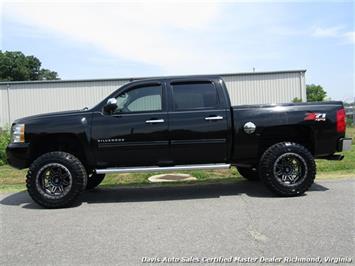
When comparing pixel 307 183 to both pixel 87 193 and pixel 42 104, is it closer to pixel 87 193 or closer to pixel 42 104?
pixel 87 193

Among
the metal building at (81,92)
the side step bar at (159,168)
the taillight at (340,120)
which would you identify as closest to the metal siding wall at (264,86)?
the metal building at (81,92)

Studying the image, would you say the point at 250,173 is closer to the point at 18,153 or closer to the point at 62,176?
the point at 62,176

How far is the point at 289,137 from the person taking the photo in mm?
7496

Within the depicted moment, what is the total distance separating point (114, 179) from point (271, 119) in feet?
13.0

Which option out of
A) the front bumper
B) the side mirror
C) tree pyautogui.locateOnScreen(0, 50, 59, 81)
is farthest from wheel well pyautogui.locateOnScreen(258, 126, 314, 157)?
tree pyautogui.locateOnScreen(0, 50, 59, 81)

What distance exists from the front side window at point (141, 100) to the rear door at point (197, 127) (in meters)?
0.24

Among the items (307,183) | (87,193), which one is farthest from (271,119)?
(87,193)

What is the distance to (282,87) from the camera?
87.9 ft

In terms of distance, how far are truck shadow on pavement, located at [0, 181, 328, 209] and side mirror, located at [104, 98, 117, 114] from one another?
Result: 1528 mm

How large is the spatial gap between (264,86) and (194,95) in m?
20.4

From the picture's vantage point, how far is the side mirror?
687 cm

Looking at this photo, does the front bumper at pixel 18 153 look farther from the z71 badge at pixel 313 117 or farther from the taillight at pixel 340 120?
the taillight at pixel 340 120

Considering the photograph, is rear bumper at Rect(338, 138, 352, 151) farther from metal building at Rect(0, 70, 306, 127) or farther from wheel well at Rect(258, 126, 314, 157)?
metal building at Rect(0, 70, 306, 127)

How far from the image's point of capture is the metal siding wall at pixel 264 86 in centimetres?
2672
